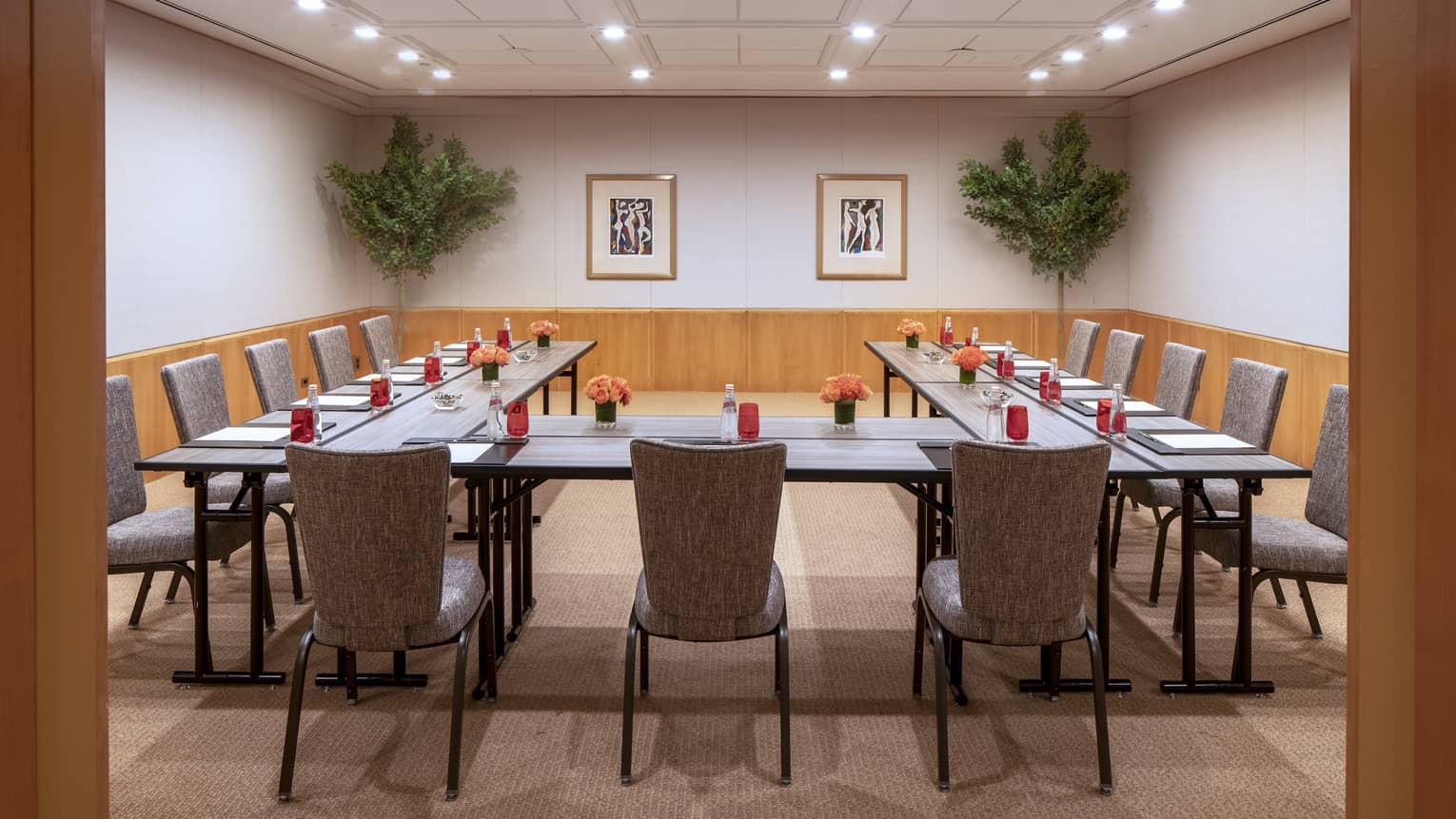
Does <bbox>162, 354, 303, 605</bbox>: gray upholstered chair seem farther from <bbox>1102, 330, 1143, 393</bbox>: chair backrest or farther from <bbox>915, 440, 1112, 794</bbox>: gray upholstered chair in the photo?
<bbox>1102, 330, 1143, 393</bbox>: chair backrest

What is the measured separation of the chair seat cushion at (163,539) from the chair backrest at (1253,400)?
3675 millimetres

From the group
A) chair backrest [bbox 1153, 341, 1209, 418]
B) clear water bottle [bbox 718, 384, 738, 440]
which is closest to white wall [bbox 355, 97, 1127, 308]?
chair backrest [bbox 1153, 341, 1209, 418]

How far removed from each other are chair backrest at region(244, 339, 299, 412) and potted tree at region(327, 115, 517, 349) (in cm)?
446

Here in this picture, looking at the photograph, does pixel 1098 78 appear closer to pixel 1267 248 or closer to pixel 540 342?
pixel 1267 248

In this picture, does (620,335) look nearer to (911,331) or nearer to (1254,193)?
(911,331)

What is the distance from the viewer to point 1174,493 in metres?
4.55

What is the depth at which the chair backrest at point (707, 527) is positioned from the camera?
115 inches

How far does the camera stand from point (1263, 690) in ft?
12.0

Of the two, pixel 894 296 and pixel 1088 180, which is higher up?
pixel 1088 180

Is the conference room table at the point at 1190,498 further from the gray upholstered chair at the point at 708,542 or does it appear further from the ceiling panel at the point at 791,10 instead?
the ceiling panel at the point at 791,10

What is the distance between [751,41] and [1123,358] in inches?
133

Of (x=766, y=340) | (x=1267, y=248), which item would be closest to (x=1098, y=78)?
(x=1267, y=248)

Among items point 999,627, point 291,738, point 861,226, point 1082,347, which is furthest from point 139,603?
point 861,226

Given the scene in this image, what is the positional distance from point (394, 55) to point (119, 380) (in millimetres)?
4922
